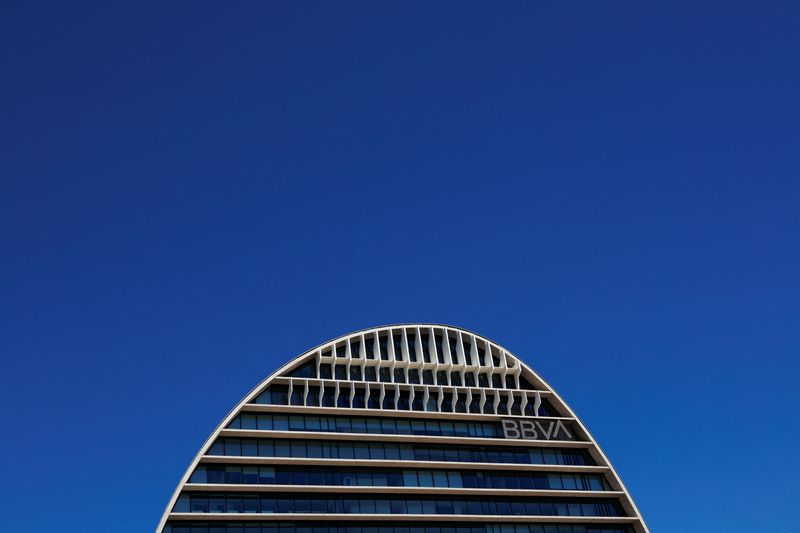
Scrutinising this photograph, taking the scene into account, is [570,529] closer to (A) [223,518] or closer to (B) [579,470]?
(B) [579,470]

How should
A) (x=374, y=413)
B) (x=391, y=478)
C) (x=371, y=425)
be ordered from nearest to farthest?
(x=391, y=478)
(x=374, y=413)
(x=371, y=425)

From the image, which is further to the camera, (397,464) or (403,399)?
(403,399)

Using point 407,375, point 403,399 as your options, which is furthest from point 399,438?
point 407,375

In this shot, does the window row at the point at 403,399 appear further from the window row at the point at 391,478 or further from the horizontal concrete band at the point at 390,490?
the horizontal concrete band at the point at 390,490

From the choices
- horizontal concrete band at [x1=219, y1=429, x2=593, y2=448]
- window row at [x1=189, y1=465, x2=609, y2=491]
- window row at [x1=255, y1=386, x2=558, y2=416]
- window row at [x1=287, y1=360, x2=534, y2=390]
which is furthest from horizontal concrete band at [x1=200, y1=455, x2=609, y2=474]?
window row at [x1=287, y1=360, x2=534, y2=390]

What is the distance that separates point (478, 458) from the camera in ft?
293

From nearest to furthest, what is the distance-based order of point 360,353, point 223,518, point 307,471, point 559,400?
point 223,518
point 307,471
point 360,353
point 559,400

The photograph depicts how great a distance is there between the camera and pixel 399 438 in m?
86.8

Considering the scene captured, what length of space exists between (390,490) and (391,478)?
1726mm

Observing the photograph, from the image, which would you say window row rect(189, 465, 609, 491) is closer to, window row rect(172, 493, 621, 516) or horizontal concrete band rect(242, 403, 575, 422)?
window row rect(172, 493, 621, 516)

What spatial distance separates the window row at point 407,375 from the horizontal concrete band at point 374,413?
309 cm

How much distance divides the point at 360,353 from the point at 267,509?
17304 mm

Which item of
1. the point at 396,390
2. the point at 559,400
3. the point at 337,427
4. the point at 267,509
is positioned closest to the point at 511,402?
the point at 559,400

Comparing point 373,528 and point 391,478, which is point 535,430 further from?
point 373,528
